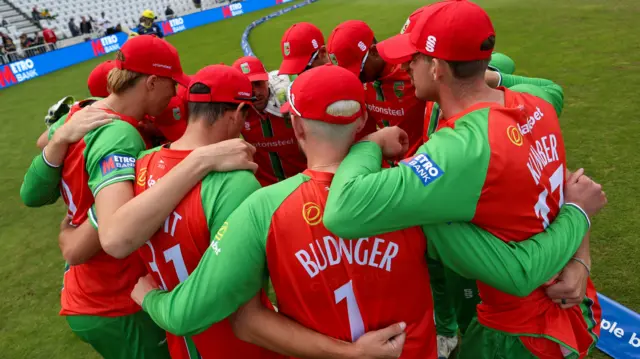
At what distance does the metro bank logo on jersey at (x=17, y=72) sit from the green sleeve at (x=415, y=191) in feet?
65.4

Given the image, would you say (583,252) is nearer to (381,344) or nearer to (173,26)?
(381,344)

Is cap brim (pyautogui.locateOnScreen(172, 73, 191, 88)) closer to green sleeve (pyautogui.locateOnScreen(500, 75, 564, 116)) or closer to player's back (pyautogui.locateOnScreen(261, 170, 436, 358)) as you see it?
player's back (pyautogui.locateOnScreen(261, 170, 436, 358))

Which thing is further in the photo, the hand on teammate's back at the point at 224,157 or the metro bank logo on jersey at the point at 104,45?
Answer: the metro bank logo on jersey at the point at 104,45

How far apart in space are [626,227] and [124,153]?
201 inches

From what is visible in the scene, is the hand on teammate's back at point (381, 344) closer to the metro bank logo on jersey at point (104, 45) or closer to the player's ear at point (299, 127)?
the player's ear at point (299, 127)

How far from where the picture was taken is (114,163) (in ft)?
7.88

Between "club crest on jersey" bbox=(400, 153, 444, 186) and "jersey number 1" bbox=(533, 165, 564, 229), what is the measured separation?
22.8 inches

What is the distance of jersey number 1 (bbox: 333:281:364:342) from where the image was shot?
1935mm

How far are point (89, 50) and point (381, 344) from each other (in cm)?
2319

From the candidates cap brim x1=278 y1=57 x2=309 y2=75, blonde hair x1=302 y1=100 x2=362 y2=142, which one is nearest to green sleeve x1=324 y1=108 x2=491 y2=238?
blonde hair x1=302 y1=100 x2=362 y2=142

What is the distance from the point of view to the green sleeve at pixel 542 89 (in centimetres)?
241

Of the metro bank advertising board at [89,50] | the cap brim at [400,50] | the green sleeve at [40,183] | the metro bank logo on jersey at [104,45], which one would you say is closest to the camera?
the cap brim at [400,50]

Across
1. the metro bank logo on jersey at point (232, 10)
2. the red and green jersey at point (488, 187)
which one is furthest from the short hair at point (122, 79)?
the metro bank logo on jersey at point (232, 10)

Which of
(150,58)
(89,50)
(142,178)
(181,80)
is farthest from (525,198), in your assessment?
(89,50)
